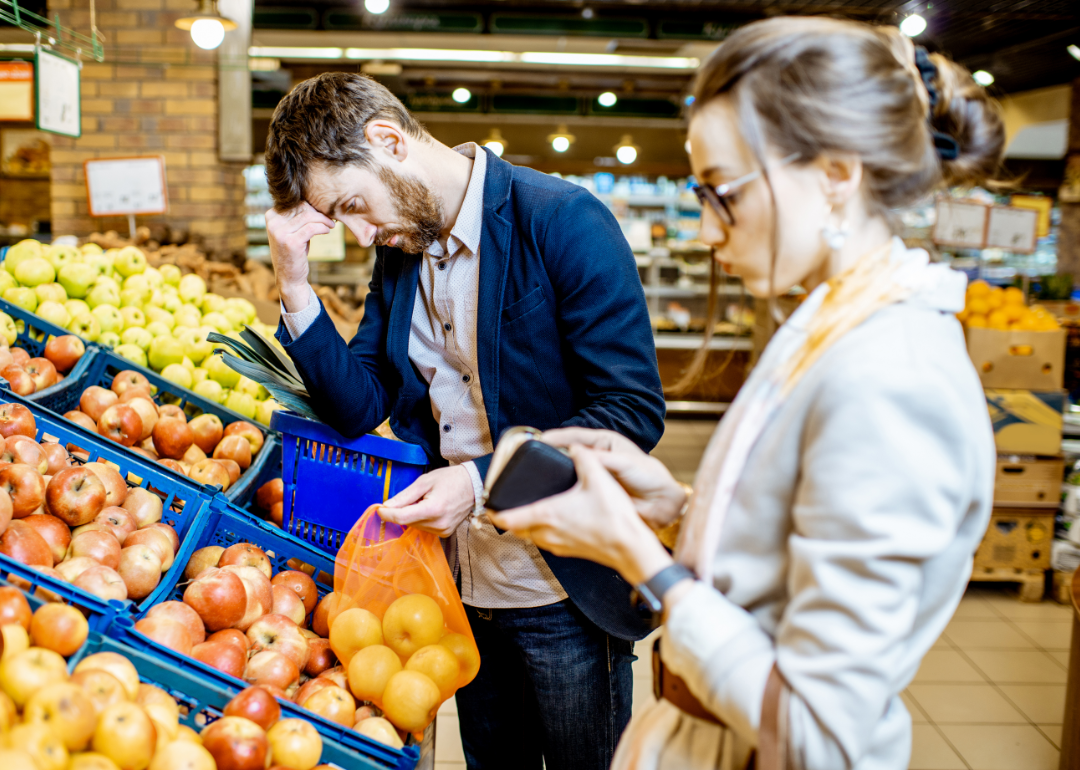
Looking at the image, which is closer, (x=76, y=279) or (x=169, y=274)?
(x=76, y=279)

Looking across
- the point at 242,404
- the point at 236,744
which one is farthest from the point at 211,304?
the point at 236,744

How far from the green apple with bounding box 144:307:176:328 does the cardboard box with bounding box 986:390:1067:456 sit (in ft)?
11.8

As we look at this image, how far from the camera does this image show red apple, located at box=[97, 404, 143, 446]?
1969 millimetres

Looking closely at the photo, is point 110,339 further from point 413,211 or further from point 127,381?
point 413,211

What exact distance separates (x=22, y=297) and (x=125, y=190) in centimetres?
218

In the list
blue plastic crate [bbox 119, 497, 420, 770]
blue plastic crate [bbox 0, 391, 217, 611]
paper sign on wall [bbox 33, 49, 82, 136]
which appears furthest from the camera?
paper sign on wall [bbox 33, 49, 82, 136]

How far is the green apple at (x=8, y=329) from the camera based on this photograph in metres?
2.17

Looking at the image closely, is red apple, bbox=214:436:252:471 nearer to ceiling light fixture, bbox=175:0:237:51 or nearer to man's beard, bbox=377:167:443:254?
man's beard, bbox=377:167:443:254

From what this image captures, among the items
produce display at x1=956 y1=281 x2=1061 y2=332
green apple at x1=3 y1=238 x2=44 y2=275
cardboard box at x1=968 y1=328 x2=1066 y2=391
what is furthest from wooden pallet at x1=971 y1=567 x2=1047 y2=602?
green apple at x1=3 y1=238 x2=44 y2=275

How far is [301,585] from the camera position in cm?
161

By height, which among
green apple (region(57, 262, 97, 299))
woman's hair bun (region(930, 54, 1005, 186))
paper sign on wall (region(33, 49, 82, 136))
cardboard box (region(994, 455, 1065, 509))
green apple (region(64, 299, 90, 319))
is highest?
paper sign on wall (region(33, 49, 82, 136))

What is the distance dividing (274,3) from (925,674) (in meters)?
7.43

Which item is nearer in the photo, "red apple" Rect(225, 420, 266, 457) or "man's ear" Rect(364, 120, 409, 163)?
"man's ear" Rect(364, 120, 409, 163)

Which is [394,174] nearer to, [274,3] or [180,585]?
[180,585]
